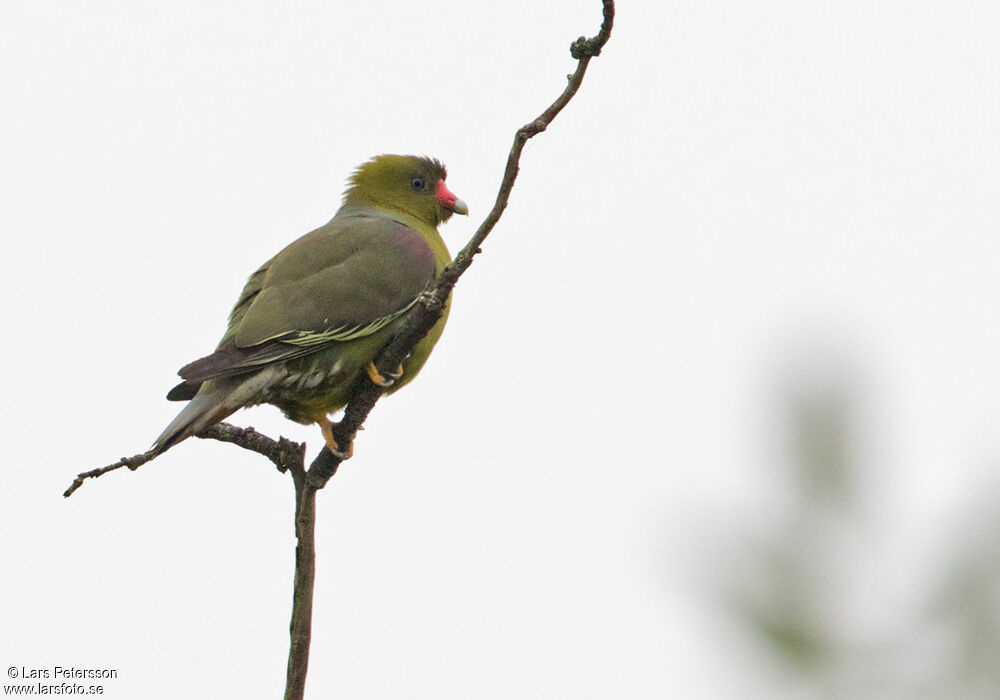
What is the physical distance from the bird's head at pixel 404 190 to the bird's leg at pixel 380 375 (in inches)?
65.1

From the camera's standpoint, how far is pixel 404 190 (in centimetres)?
663

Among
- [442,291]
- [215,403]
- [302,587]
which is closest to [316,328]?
[215,403]

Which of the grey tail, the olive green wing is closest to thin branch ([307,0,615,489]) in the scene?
the olive green wing

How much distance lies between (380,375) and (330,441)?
389 millimetres

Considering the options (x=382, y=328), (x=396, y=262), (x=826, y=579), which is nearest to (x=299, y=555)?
(x=382, y=328)

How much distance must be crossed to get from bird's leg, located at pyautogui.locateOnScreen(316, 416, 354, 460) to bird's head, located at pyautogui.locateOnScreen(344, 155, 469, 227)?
70.1 inches

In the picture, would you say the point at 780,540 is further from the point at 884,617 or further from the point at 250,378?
the point at 250,378

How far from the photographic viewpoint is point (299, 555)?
170 inches

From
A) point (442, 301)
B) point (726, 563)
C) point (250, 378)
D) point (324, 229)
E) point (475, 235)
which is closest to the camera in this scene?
point (726, 563)

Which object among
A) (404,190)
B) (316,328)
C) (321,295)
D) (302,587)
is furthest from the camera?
(404,190)

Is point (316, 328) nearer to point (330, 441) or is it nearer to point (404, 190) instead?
point (330, 441)

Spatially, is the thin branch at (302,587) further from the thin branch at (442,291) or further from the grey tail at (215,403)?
the grey tail at (215,403)

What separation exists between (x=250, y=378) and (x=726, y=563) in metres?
4.06

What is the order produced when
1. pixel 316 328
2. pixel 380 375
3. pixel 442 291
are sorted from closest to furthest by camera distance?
pixel 442 291 < pixel 380 375 < pixel 316 328
